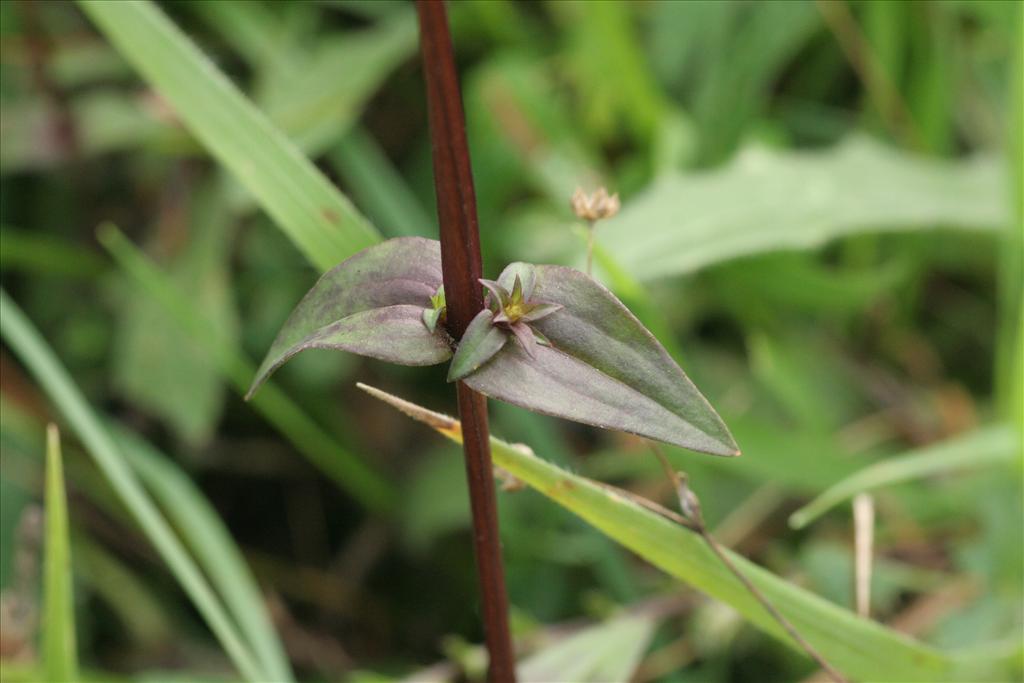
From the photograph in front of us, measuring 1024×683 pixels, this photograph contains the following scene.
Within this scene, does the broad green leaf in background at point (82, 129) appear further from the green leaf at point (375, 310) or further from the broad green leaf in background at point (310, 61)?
the green leaf at point (375, 310)

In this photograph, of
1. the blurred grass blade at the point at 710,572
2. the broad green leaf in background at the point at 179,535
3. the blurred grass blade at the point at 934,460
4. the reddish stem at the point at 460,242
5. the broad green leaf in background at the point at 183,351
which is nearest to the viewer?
the reddish stem at the point at 460,242

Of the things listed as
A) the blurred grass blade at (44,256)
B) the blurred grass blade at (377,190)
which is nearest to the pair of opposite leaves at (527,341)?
the blurred grass blade at (377,190)

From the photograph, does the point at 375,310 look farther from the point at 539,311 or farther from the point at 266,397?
the point at 266,397

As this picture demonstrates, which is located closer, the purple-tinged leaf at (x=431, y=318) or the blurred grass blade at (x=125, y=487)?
the purple-tinged leaf at (x=431, y=318)

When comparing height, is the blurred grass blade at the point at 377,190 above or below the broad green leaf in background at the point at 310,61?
below

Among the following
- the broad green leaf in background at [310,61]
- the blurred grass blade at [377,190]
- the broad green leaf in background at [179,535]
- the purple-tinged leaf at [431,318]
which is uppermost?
the broad green leaf in background at [310,61]

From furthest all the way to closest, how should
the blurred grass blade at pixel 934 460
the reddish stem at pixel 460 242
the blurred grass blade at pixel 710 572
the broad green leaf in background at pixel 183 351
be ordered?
the broad green leaf in background at pixel 183 351 → the blurred grass blade at pixel 934 460 → the blurred grass blade at pixel 710 572 → the reddish stem at pixel 460 242

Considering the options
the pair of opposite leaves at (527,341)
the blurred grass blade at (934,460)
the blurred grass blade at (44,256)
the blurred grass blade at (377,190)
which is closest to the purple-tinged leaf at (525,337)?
the pair of opposite leaves at (527,341)

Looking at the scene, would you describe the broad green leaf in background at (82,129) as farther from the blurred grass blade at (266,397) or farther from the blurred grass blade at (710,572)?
the blurred grass blade at (710,572)

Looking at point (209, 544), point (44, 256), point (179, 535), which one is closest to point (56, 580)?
point (209, 544)
